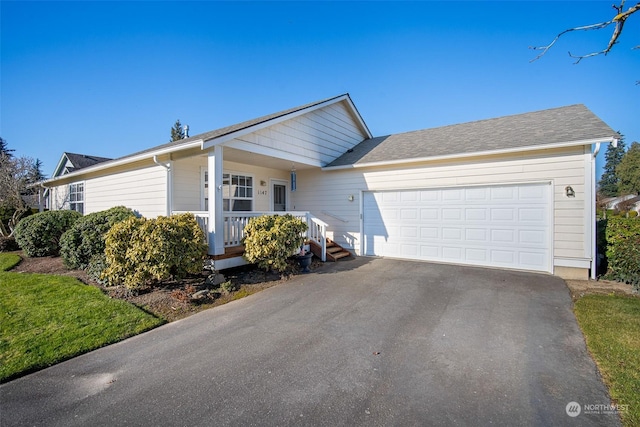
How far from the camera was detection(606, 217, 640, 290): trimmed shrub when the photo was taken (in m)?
6.13

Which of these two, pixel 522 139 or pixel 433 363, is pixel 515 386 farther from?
pixel 522 139

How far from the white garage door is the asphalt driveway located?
2384 millimetres

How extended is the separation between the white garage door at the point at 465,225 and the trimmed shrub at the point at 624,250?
1.23 m

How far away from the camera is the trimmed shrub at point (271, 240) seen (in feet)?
22.3

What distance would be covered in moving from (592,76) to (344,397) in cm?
883

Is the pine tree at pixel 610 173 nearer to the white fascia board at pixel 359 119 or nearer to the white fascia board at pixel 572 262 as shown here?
the white fascia board at pixel 359 119

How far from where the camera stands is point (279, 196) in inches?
459

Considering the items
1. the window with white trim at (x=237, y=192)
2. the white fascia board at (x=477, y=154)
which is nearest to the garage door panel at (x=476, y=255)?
the white fascia board at (x=477, y=154)

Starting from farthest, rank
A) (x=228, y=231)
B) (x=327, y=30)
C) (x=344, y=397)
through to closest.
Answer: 1. (x=327, y=30)
2. (x=228, y=231)
3. (x=344, y=397)

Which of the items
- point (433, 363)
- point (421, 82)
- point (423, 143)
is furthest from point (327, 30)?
point (433, 363)

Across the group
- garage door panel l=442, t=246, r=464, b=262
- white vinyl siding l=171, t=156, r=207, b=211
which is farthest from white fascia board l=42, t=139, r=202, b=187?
garage door panel l=442, t=246, r=464, b=262

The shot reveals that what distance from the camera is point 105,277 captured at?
5910 millimetres

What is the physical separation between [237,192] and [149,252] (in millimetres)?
4741

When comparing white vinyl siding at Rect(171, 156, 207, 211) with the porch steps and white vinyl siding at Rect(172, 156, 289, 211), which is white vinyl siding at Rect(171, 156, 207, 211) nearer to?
white vinyl siding at Rect(172, 156, 289, 211)
